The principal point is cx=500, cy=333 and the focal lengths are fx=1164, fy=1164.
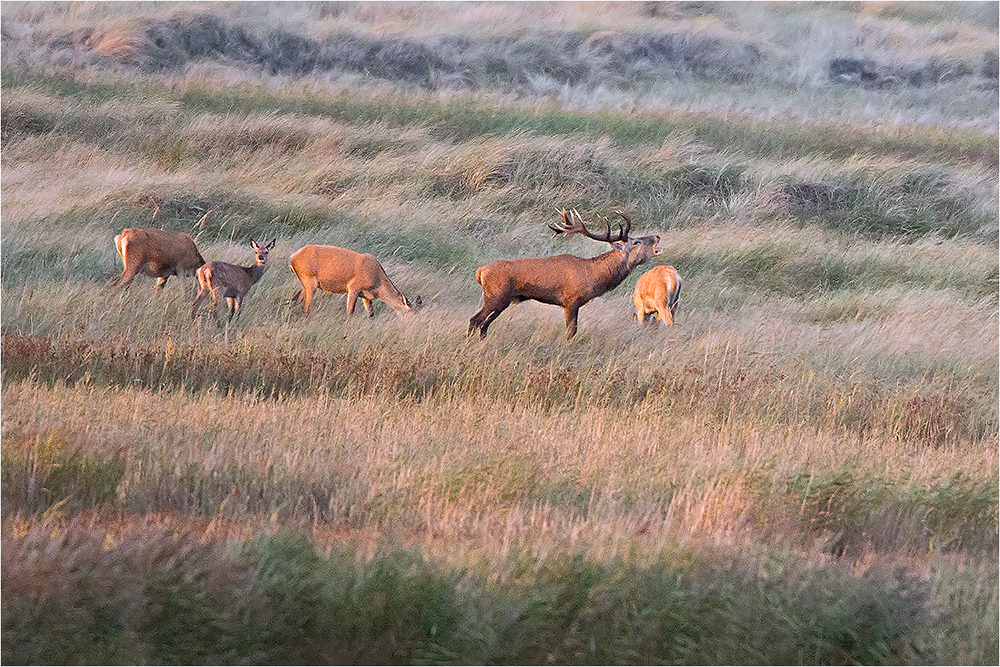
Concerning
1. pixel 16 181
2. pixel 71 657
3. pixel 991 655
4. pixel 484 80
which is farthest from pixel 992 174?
pixel 71 657

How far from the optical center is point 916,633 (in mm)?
5582

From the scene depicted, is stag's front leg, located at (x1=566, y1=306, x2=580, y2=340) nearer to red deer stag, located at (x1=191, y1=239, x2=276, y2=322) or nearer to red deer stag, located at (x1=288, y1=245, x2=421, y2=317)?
red deer stag, located at (x1=288, y1=245, x2=421, y2=317)

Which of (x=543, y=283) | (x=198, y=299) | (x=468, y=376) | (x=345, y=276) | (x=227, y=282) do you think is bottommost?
(x=198, y=299)

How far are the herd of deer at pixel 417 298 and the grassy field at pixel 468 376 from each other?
374 millimetres

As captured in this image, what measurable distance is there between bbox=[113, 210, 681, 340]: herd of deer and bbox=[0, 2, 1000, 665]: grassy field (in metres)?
0.37

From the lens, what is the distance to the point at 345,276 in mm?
12234

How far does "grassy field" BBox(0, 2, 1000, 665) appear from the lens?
5.50 m

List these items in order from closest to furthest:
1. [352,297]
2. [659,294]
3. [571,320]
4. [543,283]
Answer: [543,283], [571,320], [352,297], [659,294]

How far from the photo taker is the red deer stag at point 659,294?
490 inches

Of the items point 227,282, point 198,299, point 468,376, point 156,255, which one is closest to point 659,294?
point 468,376

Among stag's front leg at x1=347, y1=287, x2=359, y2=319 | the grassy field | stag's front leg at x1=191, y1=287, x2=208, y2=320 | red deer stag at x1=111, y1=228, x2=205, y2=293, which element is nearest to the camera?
the grassy field

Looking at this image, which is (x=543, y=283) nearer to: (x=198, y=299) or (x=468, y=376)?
(x=468, y=376)

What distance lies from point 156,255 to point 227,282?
1049mm

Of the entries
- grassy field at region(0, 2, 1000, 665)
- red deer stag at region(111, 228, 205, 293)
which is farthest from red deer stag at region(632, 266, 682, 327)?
red deer stag at region(111, 228, 205, 293)
